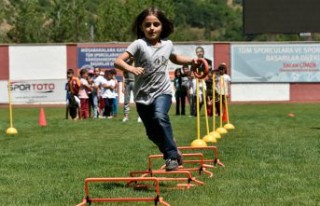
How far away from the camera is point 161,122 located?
7719 mm

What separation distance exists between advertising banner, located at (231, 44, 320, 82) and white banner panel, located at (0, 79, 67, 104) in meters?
10.9

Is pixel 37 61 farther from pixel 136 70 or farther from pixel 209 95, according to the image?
pixel 136 70

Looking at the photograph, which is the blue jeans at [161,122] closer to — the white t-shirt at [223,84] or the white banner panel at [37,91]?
the white t-shirt at [223,84]

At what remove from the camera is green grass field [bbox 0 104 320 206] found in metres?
7.07

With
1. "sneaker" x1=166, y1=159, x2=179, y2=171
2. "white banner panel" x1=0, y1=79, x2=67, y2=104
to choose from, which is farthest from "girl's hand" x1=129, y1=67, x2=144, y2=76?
"white banner panel" x1=0, y1=79, x2=67, y2=104

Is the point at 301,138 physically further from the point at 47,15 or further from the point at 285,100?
the point at 47,15

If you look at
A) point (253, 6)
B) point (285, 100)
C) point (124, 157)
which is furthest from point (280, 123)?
point (285, 100)

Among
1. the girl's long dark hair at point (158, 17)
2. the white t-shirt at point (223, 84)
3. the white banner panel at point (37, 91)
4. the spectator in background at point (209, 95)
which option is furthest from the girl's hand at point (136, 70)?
the white banner panel at point (37, 91)

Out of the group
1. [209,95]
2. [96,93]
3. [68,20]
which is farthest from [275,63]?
[68,20]

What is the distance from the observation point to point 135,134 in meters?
15.8

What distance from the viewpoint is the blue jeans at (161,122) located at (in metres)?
7.74

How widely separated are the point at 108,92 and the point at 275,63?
68.8ft

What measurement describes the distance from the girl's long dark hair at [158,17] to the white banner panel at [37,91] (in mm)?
30167

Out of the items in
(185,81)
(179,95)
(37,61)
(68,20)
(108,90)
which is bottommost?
(179,95)
